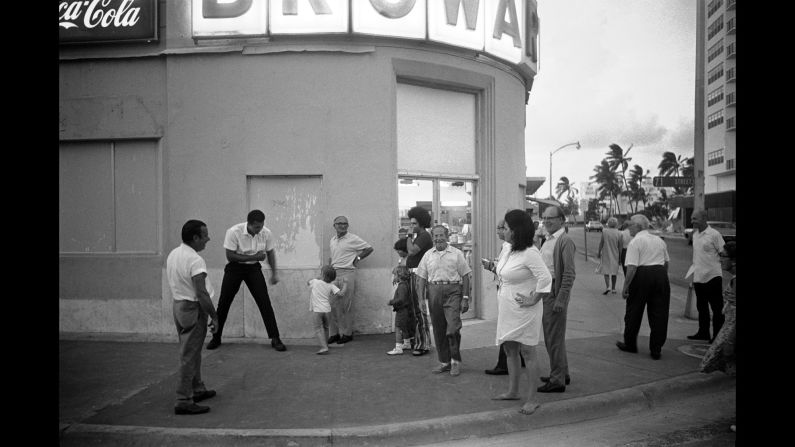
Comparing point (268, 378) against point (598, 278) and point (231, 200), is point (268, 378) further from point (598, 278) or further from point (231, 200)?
point (598, 278)

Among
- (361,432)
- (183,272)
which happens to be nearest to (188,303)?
(183,272)

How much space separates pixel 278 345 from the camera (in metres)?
7.66

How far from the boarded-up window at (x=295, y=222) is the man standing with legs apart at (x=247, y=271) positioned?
2.34 ft

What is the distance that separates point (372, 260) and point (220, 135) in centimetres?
311

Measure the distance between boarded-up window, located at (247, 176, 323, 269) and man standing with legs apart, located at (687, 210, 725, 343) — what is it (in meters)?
5.77

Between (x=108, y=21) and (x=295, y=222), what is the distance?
4.47 m

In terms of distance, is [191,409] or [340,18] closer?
[191,409]

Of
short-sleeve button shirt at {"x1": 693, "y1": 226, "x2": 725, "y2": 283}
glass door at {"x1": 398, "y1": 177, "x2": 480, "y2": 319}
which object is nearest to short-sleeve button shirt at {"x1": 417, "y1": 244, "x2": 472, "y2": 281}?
glass door at {"x1": 398, "y1": 177, "x2": 480, "y2": 319}

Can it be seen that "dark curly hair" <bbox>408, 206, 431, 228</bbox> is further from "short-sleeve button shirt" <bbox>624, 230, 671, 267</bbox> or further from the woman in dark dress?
"short-sleeve button shirt" <bbox>624, 230, 671, 267</bbox>

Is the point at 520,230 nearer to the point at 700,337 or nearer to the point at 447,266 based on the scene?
the point at 447,266

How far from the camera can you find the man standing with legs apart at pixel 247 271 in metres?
7.66

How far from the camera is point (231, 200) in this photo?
28.1 ft
